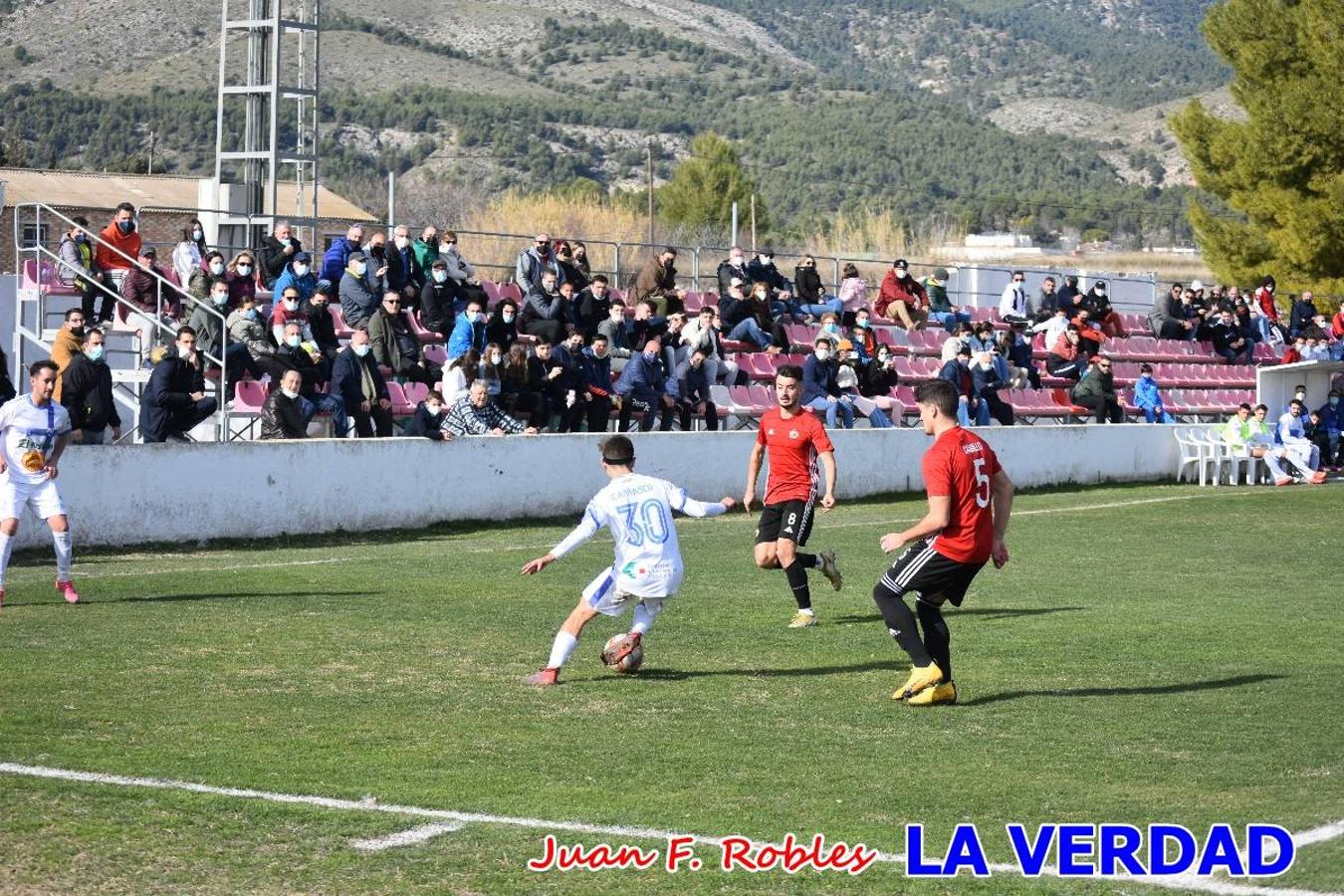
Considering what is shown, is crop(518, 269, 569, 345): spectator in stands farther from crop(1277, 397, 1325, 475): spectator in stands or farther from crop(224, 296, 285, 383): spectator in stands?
crop(1277, 397, 1325, 475): spectator in stands

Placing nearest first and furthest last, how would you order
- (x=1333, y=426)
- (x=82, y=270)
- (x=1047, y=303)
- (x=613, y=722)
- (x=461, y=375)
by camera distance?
(x=613, y=722) < (x=82, y=270) < (x=461, y=375) < (x=1333, y=426) < (x=1047, y=303)

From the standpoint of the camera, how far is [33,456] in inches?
585

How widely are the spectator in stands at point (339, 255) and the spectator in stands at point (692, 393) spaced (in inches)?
194

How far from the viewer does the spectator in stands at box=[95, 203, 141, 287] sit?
2542 cm

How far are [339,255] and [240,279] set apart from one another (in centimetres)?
221

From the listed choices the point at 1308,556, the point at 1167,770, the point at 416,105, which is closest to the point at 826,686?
the point at 1167,770

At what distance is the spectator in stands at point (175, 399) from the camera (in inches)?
837

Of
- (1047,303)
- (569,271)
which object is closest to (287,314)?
(569,271)

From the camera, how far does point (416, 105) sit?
13150cm

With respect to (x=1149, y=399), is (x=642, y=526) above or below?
below

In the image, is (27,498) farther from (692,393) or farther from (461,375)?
(692,393)

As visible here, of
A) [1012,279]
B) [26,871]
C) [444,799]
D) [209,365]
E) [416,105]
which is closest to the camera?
[26,871]

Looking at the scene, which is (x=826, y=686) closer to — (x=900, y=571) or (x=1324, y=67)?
(x=900, y=571)

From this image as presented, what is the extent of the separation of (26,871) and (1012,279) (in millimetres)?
34028
